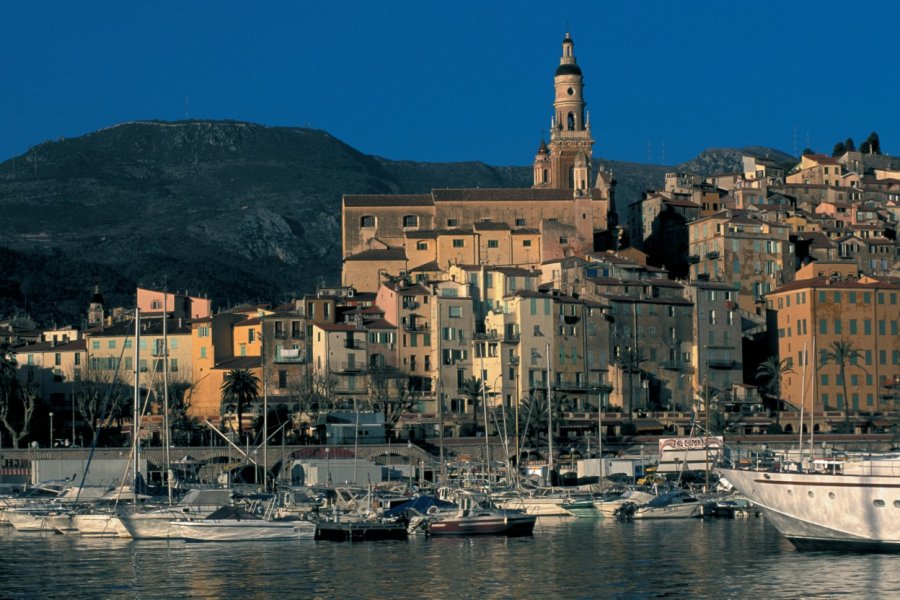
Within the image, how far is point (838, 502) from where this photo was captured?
202 ft

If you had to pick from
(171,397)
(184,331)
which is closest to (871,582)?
(171,397)

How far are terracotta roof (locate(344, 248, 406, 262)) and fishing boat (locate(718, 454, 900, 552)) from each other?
7689 cm

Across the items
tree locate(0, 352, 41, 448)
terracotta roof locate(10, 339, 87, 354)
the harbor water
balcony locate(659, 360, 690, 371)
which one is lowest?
the harbor water

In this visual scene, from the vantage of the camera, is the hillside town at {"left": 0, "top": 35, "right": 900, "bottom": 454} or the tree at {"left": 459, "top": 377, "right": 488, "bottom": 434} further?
the tree at {"left": 459, "top": 377, "right": 488, "bottom": 434}

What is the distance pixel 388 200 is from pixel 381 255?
8581 mm

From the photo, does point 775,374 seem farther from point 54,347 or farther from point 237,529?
point 237,529

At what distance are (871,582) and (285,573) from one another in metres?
20.2

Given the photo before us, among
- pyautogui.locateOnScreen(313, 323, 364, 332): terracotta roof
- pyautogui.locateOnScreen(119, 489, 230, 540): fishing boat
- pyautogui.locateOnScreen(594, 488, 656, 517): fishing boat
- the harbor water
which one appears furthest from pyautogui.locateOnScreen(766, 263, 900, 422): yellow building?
pyautogui.locateOnScreen(119, 489, 230, 540): fishing boat

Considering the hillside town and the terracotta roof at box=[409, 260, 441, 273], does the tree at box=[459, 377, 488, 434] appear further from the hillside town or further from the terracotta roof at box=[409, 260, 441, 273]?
the terracotta roof at box=[409, 260, 441, 273]

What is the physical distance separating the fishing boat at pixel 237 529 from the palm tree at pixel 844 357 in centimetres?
5836

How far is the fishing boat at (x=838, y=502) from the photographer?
60.6 meters

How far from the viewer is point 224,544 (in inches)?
2822

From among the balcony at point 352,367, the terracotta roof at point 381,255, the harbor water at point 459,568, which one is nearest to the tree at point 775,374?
the balcony at point 352,367

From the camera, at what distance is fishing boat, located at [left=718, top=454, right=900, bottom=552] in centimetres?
6059
